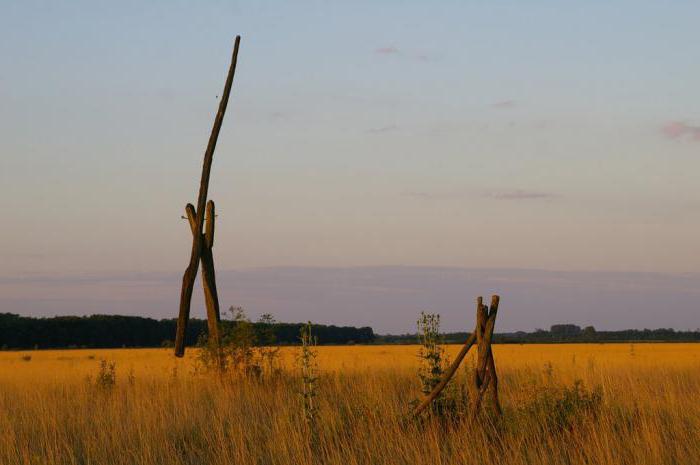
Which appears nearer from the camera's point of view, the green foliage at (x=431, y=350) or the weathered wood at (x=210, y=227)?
the green foliage at (x=431, y=350)

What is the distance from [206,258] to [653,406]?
9.78m

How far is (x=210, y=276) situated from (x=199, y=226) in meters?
1.11

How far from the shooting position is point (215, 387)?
18219 millimetres

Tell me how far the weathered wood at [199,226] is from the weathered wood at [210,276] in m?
0.14

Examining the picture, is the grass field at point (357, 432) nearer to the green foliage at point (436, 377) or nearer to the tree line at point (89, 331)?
the green foliage at point (436, 377)

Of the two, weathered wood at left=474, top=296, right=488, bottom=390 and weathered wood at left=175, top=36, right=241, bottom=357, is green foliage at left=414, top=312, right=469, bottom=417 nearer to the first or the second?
weathered wood at left=474, top=296, right=488, bottom=390

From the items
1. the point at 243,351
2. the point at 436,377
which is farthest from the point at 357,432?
the point at 243,351

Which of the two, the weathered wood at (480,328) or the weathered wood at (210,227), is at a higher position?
the weathered wood at (210,227)

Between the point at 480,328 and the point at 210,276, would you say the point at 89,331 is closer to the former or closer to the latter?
the point at 210,276

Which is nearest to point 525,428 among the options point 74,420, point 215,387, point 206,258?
point 74,420

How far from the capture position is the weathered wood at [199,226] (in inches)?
755

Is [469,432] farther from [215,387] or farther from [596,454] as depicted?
[215,387]

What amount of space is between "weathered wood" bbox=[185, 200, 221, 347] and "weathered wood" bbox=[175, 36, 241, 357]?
0.14m

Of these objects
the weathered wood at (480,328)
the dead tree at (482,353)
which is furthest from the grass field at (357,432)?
the weathered wood at (480,328)
